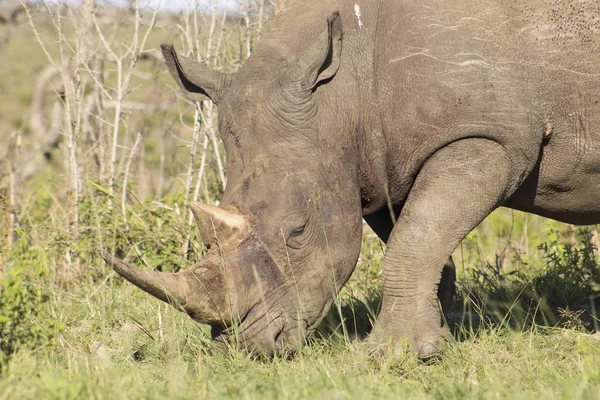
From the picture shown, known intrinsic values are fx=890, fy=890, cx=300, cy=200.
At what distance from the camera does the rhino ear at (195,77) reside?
5051 millimetres

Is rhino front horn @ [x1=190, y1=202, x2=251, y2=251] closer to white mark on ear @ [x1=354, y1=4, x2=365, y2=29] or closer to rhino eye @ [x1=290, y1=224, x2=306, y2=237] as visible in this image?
rhino eye @ [x1=290, y1=224, x2=306, y2=237]

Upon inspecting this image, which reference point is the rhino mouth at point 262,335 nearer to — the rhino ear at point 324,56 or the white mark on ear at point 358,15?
the rhino ear at point 324,56

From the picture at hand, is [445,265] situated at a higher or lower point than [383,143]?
lower

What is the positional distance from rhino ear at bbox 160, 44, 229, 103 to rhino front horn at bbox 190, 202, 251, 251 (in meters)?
0.78

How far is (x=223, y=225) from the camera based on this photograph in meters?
4.56

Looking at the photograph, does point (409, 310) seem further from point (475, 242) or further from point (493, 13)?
point (475, 242)

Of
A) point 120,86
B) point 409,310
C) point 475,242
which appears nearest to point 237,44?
point 120,86

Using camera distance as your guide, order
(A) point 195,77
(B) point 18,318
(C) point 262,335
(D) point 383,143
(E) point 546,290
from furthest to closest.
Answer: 1. (E) point 546,290
2. (A) point 195,77
3. (D) point 383,143
4. (C) point 262,335
5. (B) point 18,318

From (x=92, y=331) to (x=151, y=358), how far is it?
0.59 metres

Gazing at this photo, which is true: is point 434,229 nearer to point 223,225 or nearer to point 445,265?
point 223,225

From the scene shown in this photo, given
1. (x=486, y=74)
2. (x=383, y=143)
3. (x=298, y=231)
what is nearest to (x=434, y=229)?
(x=383, y=143)

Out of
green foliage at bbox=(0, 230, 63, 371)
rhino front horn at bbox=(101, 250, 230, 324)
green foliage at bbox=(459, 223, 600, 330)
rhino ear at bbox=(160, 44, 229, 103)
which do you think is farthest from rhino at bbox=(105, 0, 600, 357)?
green foliage at bbox=(459, 223, 600, 330)

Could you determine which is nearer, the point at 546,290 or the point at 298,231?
the point at 298,231

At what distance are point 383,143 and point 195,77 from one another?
1159 mm
